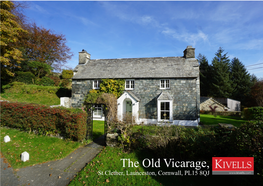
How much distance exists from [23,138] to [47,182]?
4.86m

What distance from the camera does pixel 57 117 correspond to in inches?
314

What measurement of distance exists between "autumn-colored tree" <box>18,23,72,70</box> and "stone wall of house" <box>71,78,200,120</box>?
1907 centimetres

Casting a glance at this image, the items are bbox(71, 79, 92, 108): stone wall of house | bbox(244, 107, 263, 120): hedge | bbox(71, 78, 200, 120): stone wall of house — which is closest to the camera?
bbox(71, 78, 200, 120): stone wall of house

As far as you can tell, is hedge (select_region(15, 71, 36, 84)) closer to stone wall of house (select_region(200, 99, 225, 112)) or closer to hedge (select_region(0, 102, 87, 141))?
hedge (select_region(0, 102, 87, 141))

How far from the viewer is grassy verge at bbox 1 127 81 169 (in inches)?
230

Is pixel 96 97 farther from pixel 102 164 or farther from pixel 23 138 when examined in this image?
pixel 102 164

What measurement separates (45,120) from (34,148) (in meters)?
1.82

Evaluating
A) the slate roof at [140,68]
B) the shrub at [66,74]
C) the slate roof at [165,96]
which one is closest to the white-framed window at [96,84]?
the slate roof at [140,68]

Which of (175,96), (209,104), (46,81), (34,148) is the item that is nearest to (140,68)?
(175,96)

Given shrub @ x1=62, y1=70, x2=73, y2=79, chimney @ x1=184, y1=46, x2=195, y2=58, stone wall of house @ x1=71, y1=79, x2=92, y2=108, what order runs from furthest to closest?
shrub @ x1=62, y1=70, x2=73, y2=79
stone wall of house @ x1=71, y1=79, x2=92, y2=108
chimney @ x1=184, y1=46, x2=195, y2=58

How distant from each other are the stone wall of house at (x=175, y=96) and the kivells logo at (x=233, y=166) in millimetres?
8772

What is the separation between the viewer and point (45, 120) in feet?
26.8

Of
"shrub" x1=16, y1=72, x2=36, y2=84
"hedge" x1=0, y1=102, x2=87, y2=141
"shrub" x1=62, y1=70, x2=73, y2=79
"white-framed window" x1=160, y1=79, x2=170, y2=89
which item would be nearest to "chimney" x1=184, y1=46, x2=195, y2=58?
"white-framed window" x1=160, y1=79, x2=170, y2=89

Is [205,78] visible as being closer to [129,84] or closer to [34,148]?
[129,84]
